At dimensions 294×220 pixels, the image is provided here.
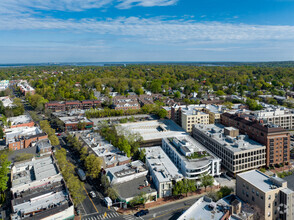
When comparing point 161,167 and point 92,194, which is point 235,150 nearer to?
point 161,167

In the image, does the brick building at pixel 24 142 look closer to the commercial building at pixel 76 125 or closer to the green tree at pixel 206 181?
the commercial building at pixel 76 125

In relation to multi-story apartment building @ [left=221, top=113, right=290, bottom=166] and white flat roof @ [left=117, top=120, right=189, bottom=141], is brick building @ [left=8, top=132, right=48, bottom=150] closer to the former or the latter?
white flat roof @ [left=117, top=120, right=189, bottom=141]

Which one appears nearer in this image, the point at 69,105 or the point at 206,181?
the point at 206,181

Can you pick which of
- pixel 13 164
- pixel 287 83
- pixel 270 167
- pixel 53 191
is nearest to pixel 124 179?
pixel 53 191

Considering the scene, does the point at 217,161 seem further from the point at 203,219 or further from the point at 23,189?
the point at 23,189

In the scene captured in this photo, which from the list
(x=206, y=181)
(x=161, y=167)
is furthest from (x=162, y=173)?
(x=206, y=181)

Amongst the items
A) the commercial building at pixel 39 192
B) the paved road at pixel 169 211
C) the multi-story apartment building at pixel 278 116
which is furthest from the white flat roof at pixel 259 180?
the multi-story apartment building at pixel 278 116

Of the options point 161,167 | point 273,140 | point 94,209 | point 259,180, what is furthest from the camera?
point 273,140
